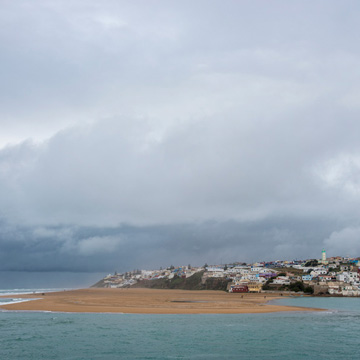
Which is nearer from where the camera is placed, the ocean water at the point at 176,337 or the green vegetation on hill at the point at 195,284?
the ocean water at the point at 176,337

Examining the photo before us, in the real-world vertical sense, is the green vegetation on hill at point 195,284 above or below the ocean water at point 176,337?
below

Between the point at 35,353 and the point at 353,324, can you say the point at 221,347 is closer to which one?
the point at 35,353

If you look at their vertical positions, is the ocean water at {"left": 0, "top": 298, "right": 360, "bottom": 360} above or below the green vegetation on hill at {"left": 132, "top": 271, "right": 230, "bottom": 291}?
above

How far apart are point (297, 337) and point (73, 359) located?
69.2 ft

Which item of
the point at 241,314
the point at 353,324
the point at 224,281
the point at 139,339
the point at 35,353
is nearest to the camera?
the point at 35,353

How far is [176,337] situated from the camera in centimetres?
3625

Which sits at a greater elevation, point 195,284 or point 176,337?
point 176,337

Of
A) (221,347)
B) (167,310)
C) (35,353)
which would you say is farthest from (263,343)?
(167,310)

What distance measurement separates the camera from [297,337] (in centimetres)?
3703

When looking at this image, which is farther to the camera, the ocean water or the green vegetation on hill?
the green vegetation on hill

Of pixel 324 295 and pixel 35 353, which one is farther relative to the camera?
pixel 324 295

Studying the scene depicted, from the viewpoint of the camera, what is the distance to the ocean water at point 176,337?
3002cm

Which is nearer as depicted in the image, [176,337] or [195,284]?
[176,337]

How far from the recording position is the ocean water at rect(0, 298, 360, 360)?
30016mm
